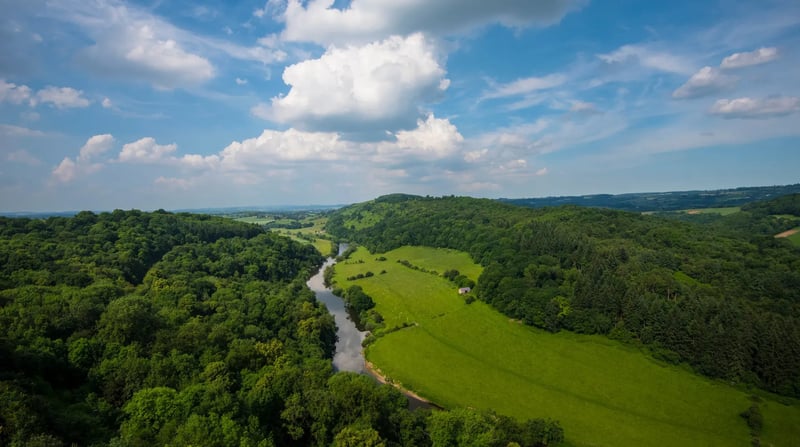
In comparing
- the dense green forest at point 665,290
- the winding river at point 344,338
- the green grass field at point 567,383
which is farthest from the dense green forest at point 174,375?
the dense green forest at point 665,290

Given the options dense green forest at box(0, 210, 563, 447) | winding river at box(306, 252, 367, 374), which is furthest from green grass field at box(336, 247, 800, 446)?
dense green forest at box(0, 210, 563, 447)

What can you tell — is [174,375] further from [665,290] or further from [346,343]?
[665,290]

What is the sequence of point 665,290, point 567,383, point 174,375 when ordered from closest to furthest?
point 174,375 → point 567,383 → point 665,290

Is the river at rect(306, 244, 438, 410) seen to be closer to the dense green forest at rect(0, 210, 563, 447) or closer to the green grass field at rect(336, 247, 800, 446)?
the green grass field at rect(336, 247, 800, 446)

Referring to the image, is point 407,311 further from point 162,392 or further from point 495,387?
point 162,392

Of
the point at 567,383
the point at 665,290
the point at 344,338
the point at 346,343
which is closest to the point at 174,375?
the point at 346,343

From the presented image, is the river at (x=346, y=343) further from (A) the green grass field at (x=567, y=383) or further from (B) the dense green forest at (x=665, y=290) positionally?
(B) the dense green forest at (x=665, y=290)
